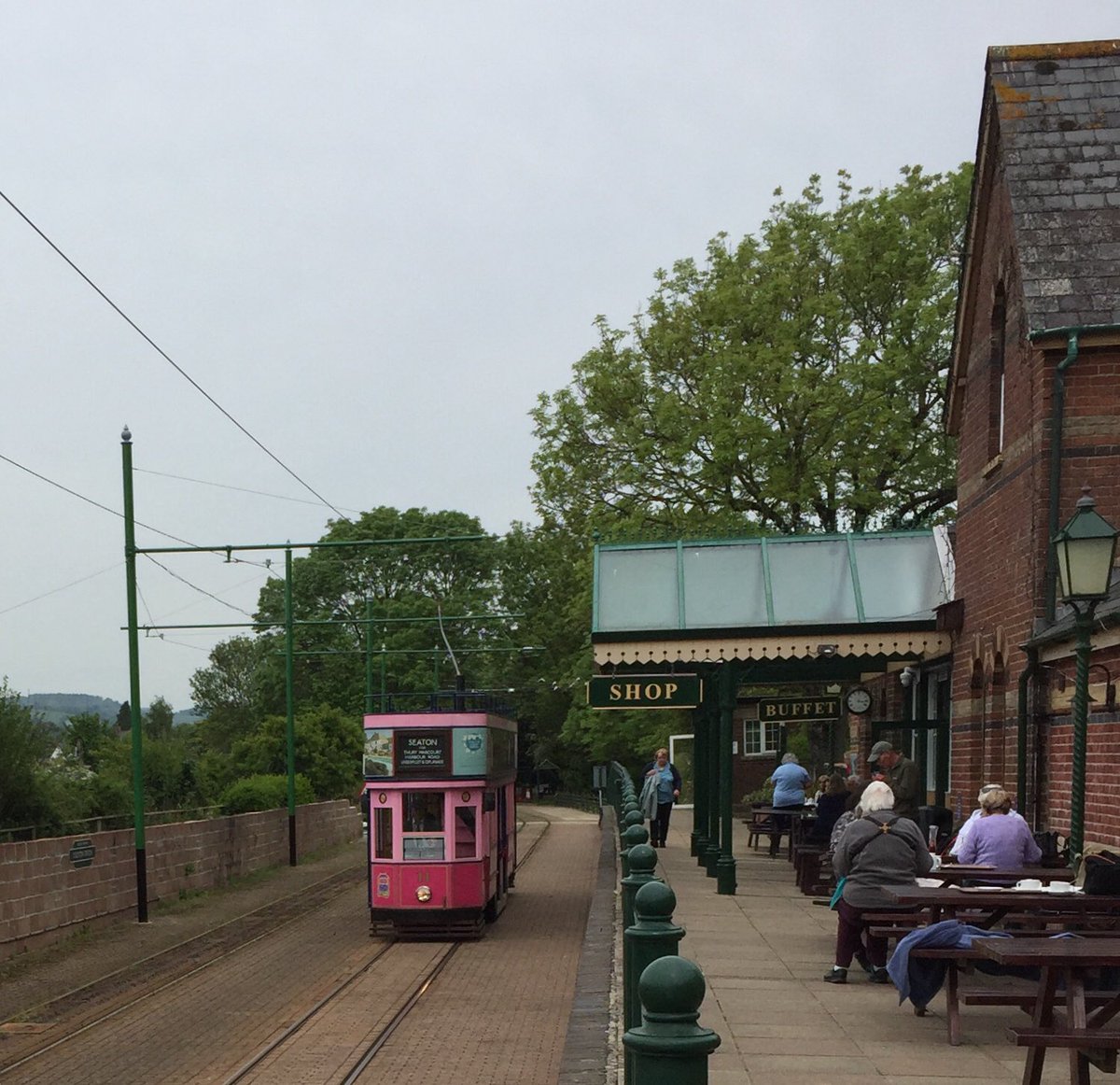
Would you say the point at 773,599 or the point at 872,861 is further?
the point at 773,599

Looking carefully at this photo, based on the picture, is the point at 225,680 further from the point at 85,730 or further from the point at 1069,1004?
the point at 1069,1004

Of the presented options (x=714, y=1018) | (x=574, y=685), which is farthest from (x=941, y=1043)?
(x=574, y=685)

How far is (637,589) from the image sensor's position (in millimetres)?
20672

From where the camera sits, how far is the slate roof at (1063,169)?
52.4 feet

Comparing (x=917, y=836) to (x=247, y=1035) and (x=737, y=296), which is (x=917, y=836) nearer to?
(x=247, y=1035)

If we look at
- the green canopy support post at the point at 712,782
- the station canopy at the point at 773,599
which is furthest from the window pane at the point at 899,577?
the green canopy support post at the point at 712,782

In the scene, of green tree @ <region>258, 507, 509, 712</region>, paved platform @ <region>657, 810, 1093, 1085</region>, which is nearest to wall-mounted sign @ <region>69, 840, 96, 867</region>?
paved platform @ <region>657, 810, 1093, 1085</region>

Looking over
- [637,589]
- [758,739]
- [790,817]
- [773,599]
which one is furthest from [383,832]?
[758,739]

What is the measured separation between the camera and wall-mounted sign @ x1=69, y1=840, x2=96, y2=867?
2119cm

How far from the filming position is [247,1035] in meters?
12.9

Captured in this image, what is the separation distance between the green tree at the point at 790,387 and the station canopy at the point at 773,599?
42.5ft

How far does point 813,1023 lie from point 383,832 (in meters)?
10.2

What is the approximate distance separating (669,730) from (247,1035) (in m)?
38.4

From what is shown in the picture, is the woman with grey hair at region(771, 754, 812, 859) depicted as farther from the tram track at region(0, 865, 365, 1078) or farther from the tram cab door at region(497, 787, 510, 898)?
the tram track at region(0, 865, 365, 1078)
